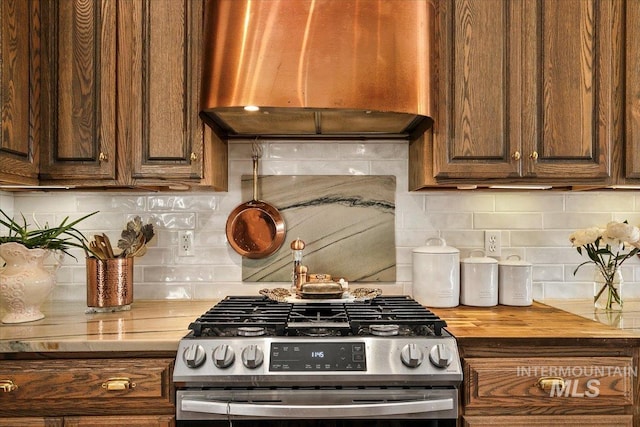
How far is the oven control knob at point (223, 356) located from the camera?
155 cm

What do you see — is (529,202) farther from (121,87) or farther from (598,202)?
(121,87)

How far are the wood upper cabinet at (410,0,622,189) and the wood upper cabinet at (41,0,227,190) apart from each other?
38.4 inches

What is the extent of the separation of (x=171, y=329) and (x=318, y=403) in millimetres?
578

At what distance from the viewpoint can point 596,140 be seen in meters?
1.97

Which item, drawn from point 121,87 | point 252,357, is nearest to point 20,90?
point 121,87

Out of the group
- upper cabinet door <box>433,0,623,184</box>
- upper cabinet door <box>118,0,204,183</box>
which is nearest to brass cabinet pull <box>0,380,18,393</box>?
upper cabinet door <box>118,0,204,183</box>

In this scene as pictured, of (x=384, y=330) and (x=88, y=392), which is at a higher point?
(x=384, y=330)

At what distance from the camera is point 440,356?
157 cm

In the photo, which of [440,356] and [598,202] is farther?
[598,202]

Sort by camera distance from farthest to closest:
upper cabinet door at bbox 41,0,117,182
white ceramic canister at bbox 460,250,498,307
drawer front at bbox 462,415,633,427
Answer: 1. white ceramic canister at bbox 460,250,498,307
2. upper cabinet door at bbox 41,0,117,182
3. drawer front at bbox 462,415,633,427

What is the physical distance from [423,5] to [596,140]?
34.1 inches

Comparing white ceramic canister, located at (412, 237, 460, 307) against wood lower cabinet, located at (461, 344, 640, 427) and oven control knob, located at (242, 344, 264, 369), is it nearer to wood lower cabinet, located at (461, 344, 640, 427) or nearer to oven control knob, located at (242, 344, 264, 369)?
wood lower cabinet, located at (461, 344, 640, 427)

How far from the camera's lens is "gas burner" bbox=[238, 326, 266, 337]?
163cm

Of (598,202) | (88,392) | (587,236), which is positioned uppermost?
(598,202)
